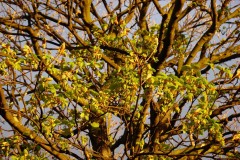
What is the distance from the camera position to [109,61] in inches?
312

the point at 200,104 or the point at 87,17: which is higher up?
the point at 87,17

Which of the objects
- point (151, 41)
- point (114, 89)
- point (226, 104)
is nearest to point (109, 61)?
point (151, 41)

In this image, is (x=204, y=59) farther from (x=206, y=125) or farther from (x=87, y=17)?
(x=87, y=17)

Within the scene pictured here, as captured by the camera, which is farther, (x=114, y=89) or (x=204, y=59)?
(x=204, y=59)

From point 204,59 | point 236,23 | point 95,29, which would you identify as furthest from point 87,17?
point 236,23

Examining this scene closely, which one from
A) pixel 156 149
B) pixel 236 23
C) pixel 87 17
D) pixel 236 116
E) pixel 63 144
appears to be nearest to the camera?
pixel 63 144

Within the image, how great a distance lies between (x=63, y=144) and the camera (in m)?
5.97

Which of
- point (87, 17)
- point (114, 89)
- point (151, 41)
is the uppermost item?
point (87, 17)

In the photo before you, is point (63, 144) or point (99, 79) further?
point (99, 79)

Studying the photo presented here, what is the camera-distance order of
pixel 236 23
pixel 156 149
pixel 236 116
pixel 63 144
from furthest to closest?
pixel 236 23
pixel 236 116
pixel 156 149
pixel 63 144

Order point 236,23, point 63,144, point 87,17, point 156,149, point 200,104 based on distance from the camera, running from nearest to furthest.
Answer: point 200,104
point 63,144
point 156,149
point 236,23
point 87,17

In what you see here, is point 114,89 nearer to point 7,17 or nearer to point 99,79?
point 99,79

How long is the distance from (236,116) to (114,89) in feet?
12.3

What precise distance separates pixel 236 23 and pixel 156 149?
409 cm
